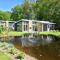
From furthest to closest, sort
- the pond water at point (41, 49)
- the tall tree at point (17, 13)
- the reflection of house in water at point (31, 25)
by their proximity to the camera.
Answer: the tall tree at point (17, 13)
the reflection of house in water at point (31, 25)
the pond water at point (41, 49)

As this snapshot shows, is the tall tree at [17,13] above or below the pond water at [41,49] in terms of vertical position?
above

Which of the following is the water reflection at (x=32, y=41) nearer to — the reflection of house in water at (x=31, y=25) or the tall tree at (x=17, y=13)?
the reflection of house in water at (x=31, y=25)

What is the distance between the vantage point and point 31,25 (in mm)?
58250

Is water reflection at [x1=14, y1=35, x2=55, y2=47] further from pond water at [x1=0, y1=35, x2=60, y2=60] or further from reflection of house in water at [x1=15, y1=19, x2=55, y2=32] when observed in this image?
reflection of house in water at [x1=15, y1=19, x2=55, y2=32]

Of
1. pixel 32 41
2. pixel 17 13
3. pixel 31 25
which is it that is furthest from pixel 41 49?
pixel 17 13

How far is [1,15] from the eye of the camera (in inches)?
3364

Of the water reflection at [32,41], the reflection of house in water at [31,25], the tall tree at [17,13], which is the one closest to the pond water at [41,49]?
the water reflection at [32,41]

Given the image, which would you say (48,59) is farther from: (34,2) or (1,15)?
(1,15)

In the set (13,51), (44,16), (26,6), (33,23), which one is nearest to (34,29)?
(33,23)

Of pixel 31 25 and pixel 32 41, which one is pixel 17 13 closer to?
pixel 31 25

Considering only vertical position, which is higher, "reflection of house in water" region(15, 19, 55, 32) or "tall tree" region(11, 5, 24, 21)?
"tall tree" region(11, 5, 24, 21)

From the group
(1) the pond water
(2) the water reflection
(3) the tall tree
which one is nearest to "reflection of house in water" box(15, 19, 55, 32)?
(3) the tall tree

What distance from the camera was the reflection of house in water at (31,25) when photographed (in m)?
57.4

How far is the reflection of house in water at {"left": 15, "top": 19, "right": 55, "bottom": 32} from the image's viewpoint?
188 feet
